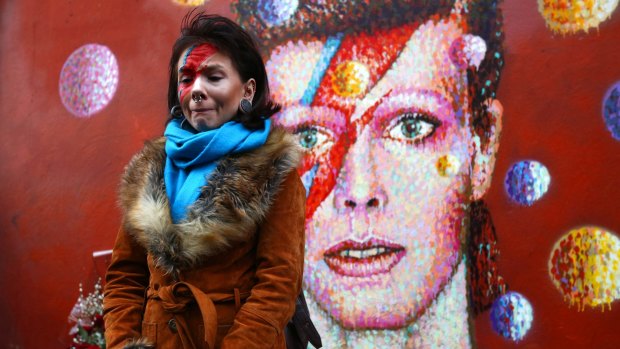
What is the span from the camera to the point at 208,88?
2.04 meters

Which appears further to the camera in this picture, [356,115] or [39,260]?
[39,260]

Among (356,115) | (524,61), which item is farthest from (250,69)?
(524,61)

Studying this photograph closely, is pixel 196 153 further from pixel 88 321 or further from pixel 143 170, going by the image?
pixel 88 321

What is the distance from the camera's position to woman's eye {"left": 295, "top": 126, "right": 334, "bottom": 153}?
3548 mm

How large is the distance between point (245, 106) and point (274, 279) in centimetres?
57

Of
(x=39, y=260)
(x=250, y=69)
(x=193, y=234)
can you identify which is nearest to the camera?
(x=193, y=234)

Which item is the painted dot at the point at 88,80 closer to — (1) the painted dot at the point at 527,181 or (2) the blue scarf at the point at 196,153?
(2) the blue scarf at the point at 196,153

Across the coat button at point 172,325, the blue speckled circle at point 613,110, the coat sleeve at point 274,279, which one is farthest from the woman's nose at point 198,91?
the blue speckled circle at point 613,110

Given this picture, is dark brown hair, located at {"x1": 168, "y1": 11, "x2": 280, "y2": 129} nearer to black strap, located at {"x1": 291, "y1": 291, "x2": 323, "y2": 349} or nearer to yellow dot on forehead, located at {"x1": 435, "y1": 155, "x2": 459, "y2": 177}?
black strap, located at {"x1": 291, "y1": 291, "x2": 323, "y2": 349}

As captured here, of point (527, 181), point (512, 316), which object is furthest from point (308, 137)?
point (512, 316)

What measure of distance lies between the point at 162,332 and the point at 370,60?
6.83ft

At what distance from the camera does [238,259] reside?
1.91 meters

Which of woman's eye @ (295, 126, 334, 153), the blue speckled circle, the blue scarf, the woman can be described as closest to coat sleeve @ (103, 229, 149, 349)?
the woman

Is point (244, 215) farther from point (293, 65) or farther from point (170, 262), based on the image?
point (293, 65)
